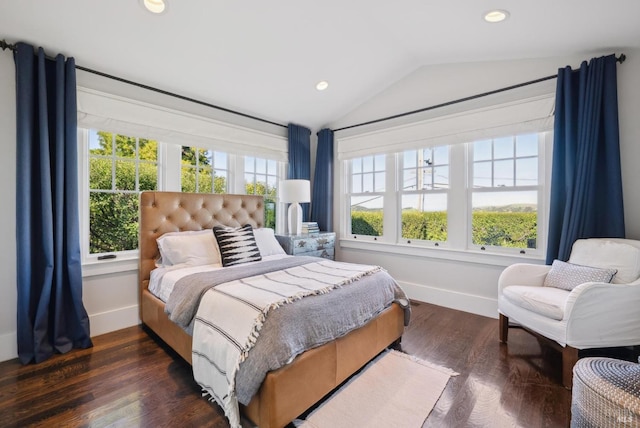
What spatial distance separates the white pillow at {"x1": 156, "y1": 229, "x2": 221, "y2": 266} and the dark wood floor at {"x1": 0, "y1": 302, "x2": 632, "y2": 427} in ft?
2.37

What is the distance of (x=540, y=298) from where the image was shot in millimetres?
2066

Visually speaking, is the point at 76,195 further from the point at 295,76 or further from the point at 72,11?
the point at 295,76

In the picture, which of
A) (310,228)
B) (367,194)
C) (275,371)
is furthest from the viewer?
(367,194)

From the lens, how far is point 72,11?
197 centimetres

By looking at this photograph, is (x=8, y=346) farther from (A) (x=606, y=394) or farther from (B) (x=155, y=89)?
(A) (x=606, y=394)

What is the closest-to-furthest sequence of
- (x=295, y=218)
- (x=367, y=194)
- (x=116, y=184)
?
(x=116, y=184)
(x=295, y=218)
(x=367, y=194)

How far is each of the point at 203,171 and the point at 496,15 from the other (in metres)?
3.13

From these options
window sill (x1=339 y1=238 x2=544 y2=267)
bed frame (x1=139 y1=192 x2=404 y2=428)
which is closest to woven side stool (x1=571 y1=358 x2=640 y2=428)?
bed frame (x1=139 y1=192 x2=404 y2=428)

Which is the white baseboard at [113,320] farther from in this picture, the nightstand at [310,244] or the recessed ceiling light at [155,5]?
the recessed ceiling light at [155,5]

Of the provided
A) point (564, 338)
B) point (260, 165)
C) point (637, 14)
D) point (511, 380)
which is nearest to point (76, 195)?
point (260, 165)

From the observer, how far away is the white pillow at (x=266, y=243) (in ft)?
10.1

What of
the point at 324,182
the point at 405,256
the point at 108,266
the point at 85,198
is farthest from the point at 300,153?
the point at 108,266

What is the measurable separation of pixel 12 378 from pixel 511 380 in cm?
335

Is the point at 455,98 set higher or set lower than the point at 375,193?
higher
